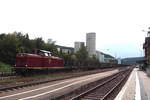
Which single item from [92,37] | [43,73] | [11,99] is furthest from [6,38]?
[92,37]

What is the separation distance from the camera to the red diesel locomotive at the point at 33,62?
33.7 m

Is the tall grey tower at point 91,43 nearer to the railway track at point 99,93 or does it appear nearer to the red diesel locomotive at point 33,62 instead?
the red diesel locomotive at point 33,62

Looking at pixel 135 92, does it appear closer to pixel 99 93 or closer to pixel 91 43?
pixel 99 93

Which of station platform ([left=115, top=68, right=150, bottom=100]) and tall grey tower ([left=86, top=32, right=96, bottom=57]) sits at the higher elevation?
tall grey tower ([left=86, top=32, right=96, bottom=57])

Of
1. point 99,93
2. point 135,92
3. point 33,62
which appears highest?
point 33,62

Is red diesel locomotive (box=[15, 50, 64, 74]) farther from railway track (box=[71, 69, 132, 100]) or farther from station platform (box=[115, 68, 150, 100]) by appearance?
station platform (box=[115, 68, 150, 100])

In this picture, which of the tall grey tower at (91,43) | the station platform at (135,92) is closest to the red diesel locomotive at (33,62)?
the station platform at (135,92)

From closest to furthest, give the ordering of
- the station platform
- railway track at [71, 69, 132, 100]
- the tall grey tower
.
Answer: railway track at [71, 69, 132, 100]
the station platform
the tall grey tower

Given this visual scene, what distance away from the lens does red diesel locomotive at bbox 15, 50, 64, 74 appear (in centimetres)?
Answer: 3366

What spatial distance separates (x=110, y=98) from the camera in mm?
17031

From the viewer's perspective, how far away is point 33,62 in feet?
115

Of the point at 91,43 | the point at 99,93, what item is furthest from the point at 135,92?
the point at 91,43

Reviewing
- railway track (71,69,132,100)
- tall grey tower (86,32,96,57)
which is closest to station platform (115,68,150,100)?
railway track (71,69,132,100)

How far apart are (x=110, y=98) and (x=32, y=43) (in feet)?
164
